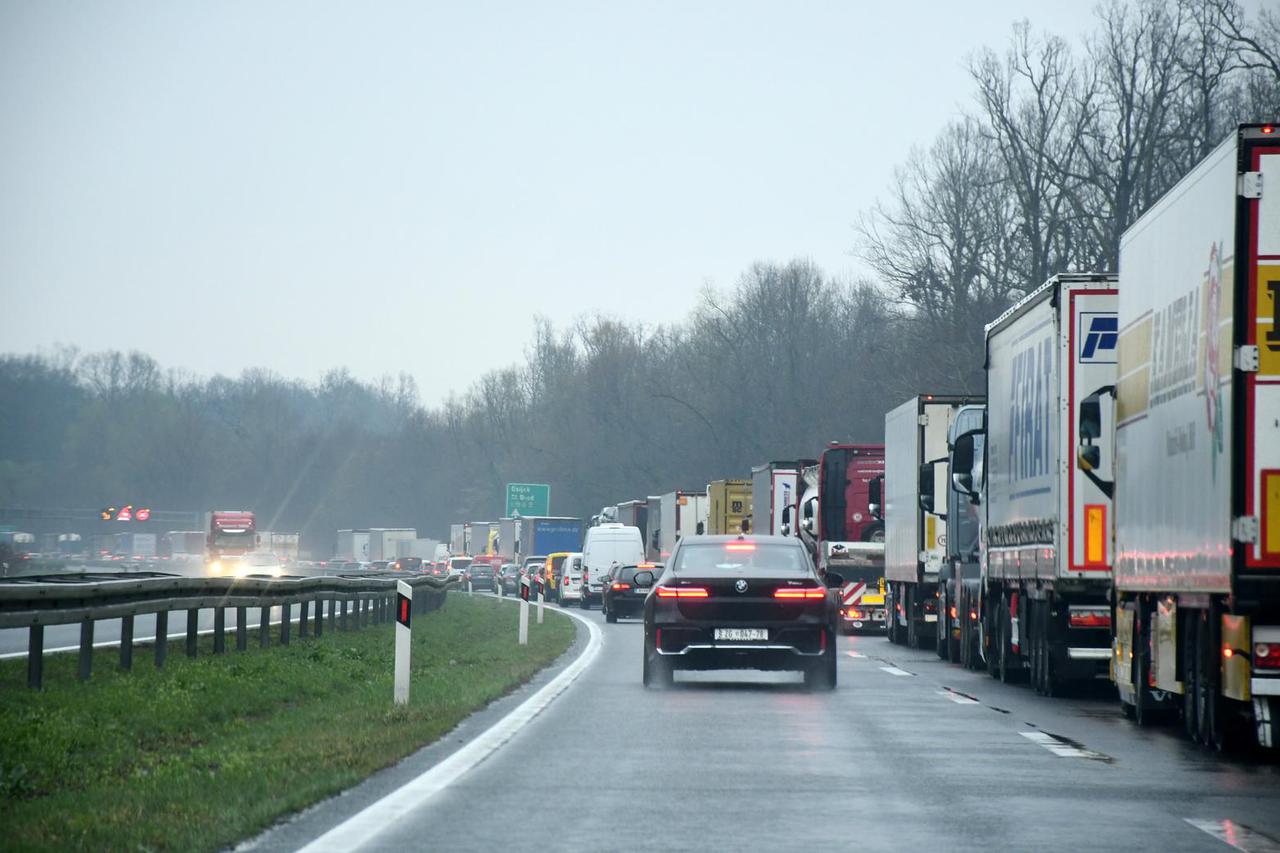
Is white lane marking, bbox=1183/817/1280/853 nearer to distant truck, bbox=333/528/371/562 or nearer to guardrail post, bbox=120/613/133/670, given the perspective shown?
guardrail post, bbox=120/613/133/670

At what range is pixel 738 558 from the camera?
69.3 feet

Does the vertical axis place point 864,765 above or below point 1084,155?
below

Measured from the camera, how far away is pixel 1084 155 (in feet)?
183

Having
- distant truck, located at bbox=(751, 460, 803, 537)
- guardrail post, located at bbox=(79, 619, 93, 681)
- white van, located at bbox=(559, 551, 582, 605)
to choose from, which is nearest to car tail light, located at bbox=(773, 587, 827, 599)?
guardrail post, located at bbox=(79, 619, 93, 681)

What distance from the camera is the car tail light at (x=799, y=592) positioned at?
66.9ft

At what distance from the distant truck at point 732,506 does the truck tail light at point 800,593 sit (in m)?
35.5

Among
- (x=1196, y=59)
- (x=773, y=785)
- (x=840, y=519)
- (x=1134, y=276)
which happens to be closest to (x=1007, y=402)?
(x=1134, y=276)

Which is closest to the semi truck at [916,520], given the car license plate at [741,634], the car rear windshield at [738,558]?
the car rear windshield at [738,558]

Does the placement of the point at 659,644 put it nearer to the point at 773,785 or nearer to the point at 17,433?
the point at 773,785

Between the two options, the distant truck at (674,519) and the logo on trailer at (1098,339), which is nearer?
the logo on trailer at (1098,339)

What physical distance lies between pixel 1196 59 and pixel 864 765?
41.6 metres

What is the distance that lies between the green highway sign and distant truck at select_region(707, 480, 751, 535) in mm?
62886

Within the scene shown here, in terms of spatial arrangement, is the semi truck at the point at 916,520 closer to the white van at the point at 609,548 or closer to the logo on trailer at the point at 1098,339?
the logo on trailer at the point at 1098,339

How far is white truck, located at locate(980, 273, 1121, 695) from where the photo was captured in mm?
19391
